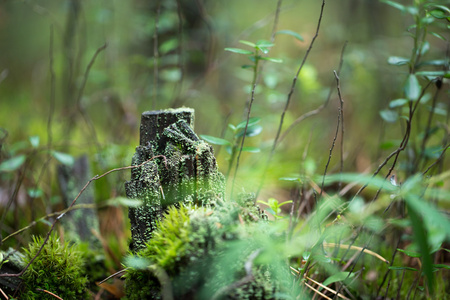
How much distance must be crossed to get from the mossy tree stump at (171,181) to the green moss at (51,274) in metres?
0.30

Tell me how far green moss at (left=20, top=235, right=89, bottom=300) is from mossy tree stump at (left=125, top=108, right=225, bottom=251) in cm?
30

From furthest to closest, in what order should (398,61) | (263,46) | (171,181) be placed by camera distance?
1. (398,61)
2. (263,46)
3. (171,181)

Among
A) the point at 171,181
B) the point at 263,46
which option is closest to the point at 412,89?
the point at 263,46

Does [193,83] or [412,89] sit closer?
[412,89]

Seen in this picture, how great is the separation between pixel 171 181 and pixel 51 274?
59 cm

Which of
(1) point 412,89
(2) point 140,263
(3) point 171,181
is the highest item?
(1) point 412,89

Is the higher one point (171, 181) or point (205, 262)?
point (171, 181)

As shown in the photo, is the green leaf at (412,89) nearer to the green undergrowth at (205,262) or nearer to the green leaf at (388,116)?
the green leaf at (388,116)

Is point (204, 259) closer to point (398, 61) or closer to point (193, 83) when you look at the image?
point (398, 61)

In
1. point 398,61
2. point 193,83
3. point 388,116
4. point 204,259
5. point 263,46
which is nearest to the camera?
point 204,259

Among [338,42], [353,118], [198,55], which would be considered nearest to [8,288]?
[198,55]

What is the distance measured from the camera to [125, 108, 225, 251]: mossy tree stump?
110 cm

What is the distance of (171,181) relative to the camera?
1124mm

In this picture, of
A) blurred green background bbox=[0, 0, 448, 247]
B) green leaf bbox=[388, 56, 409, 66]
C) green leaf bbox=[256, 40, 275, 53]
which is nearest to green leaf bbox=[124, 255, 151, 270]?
blurred green background bbox=[0, 0, 448, 247]
